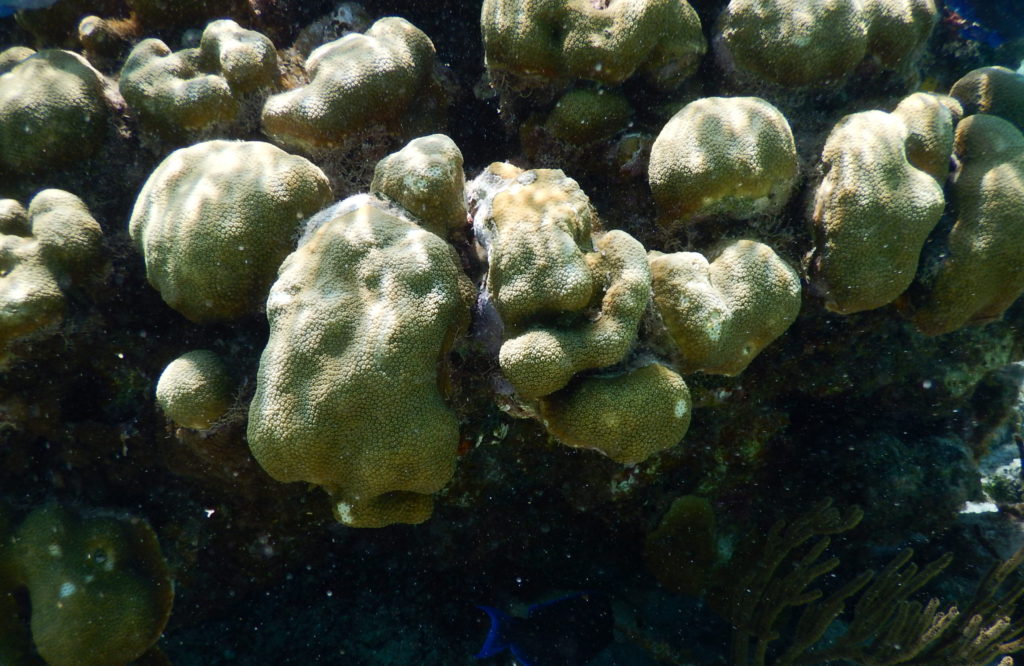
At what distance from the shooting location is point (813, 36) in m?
2.68

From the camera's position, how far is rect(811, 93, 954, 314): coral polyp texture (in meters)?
2.38

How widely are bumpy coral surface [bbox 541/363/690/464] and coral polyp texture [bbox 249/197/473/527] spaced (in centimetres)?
50

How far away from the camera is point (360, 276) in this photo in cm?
213

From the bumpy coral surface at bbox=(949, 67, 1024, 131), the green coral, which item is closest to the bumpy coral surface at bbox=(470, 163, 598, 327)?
the green coral

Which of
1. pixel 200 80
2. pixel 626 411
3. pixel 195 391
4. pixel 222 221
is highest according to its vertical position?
pixel 200 80

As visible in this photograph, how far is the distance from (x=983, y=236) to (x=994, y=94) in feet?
3.87

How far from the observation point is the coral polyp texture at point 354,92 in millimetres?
2686

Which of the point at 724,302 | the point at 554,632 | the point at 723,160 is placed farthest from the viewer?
the point at 554,632

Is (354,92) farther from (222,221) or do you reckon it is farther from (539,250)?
(539,250)

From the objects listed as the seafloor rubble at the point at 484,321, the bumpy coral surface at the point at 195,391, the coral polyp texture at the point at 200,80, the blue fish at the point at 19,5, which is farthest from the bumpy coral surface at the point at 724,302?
the blue fish at the point at 19,5

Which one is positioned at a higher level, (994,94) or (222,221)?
(994,94)

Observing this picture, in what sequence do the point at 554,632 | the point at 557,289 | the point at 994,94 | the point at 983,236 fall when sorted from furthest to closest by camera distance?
the point at 554,632, the point at 994,94, the point at 983,236, the point at 557,289

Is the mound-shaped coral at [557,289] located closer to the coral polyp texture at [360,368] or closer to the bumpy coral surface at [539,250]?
the bumpy coral surface at [539,250]

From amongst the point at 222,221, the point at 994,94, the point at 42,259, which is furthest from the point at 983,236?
the point at 42,259
